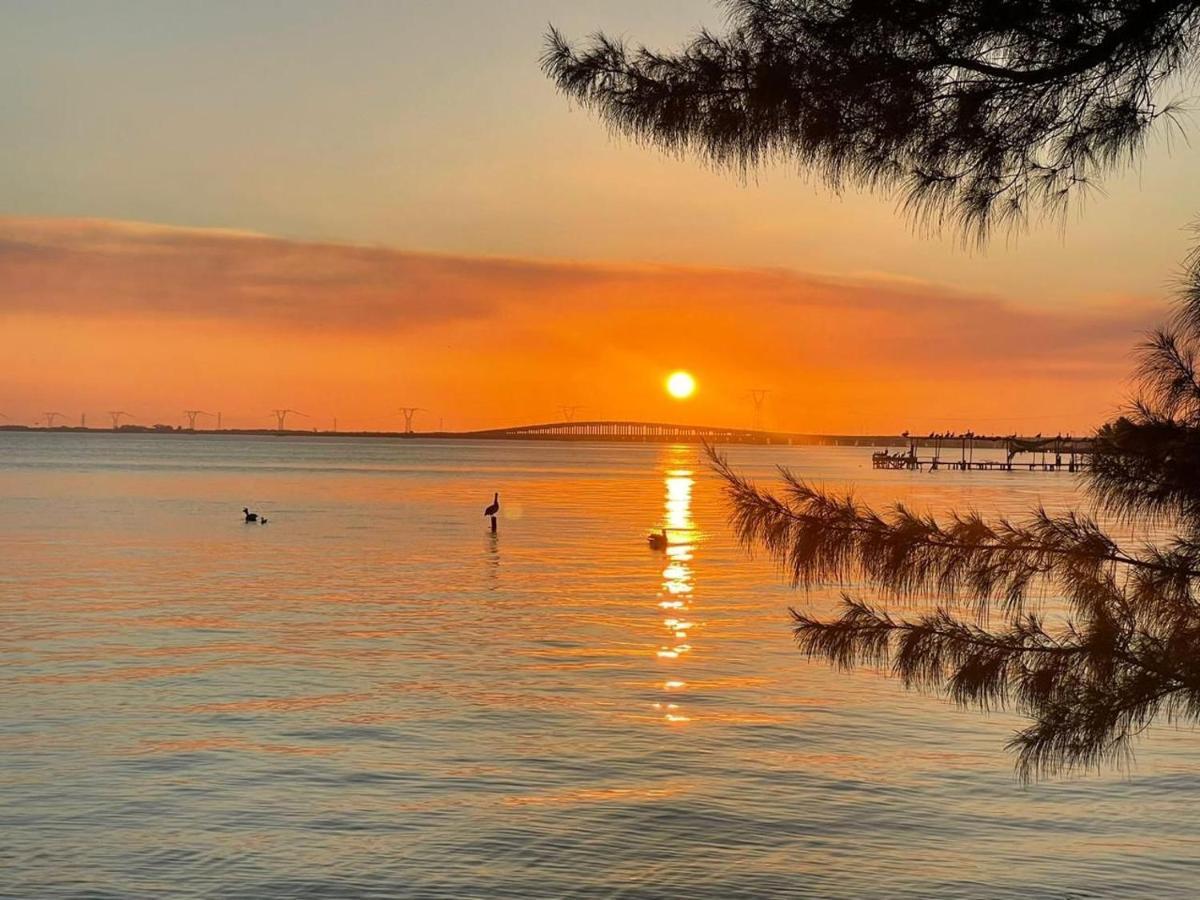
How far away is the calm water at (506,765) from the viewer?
10.8 m

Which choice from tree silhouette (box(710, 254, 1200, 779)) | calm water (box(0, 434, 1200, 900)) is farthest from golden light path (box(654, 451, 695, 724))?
tree silhouette (box(710, 254, 1200, 779))

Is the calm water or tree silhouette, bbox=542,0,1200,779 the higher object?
tree silhouette, bbox=542,0,1200,779

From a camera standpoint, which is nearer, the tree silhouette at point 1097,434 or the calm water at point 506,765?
the tree silhouette at point 1097,434

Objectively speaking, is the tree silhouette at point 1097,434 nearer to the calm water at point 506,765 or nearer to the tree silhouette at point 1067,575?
the tree silhouette at point 1067,575

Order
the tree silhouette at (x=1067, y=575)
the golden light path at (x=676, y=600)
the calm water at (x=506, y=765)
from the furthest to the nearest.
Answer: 1. the golden light path at (x=676, y=600)
2. the calm water at (x=506, y=765)
3. the tree silhouette at (x=1067, y=575)

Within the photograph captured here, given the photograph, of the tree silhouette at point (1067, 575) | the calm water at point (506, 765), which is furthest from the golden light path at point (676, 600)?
the tree silhouette at point (1067, 575)

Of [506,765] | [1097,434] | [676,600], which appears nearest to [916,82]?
[1097,434]

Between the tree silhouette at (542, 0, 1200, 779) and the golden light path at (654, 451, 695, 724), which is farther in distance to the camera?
the golden light path at (654, 451, 695, 724)

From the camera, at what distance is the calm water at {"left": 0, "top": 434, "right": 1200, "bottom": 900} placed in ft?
35.3

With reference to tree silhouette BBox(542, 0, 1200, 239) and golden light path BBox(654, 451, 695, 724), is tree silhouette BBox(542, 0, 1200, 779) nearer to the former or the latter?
tree silhouette BBox(542, 0, 1200, 239)

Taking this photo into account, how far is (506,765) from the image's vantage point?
14.0m

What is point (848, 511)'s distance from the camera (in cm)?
730

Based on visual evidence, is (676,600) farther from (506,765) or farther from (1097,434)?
(1097,434)

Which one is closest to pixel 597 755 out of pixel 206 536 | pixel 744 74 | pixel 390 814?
pixel 390 814
